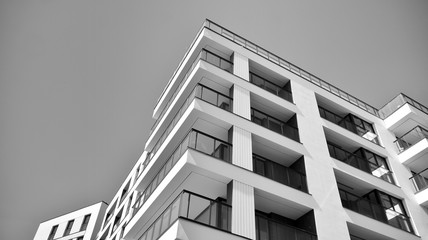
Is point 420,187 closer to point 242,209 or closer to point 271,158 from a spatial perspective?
point 271,158

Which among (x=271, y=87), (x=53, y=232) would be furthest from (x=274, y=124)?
(x=53, y=232)

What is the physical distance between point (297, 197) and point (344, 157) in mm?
6352

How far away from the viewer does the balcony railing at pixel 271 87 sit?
19266 millimetres

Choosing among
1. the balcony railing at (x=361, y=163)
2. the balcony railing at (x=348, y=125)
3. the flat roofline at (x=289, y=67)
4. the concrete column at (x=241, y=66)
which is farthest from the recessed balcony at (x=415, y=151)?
the concrete column at (x=241, y=66)

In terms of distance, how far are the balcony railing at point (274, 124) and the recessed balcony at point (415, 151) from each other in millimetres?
8039

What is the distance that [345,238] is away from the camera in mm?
13219

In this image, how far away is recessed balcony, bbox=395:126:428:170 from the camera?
63.7ft

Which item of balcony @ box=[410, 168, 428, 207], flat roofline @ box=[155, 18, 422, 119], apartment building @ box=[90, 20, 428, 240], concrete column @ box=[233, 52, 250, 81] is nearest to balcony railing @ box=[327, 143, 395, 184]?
apartment building @ box=[90, 20, 428, 240]

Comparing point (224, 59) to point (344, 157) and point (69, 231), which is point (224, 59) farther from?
point (69, 231)

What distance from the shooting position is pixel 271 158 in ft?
52.2

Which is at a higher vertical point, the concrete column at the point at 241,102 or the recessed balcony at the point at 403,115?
the recessed balcony at the point at 403,115

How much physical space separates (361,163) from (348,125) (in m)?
3.14

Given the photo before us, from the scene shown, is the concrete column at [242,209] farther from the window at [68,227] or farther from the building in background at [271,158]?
the window at [68,227]

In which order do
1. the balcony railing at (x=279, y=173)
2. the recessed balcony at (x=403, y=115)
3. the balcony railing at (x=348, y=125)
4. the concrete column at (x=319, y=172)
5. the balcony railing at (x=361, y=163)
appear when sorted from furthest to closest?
the recessed balcony at (x=403, y=115) → the balcony railing at (x=348, y=125) → the balcony railing at (x=361, y=163) → the balcony railing at (x=279, y=173) → the concrete column at (x=319, y=172)
